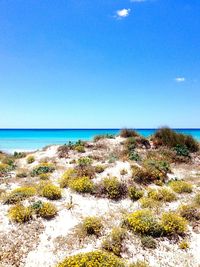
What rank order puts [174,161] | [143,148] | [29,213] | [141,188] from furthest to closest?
[143,148] < [174,161] < [141,188] < [29,213]

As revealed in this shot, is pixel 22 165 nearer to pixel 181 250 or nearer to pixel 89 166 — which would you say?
pixel 89 166

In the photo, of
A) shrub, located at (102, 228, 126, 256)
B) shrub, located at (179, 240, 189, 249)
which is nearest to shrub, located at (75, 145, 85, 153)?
shrub, located at (102, 228, 126, 256)

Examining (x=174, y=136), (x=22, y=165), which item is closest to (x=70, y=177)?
(x=22, y=165)

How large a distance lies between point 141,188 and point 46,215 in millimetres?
5734

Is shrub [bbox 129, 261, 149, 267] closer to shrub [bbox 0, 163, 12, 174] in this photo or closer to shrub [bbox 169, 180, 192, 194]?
shrub [bbox 169, 180, 192, 194]

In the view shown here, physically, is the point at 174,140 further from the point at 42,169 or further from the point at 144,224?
the point at 144,224

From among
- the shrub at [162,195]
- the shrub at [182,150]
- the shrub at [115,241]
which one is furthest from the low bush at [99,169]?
the shrub at [182,150]

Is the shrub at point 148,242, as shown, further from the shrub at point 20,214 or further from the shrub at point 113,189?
the shrub at point 20,214

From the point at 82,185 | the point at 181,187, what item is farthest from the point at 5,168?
the point at 181,187

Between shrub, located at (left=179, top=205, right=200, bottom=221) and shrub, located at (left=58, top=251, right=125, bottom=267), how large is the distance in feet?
15.7

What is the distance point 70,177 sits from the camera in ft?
57.8

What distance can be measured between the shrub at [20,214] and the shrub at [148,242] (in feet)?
16.0

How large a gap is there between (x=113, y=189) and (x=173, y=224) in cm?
432

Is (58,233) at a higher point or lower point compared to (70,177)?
lower
